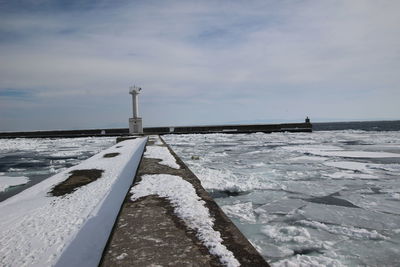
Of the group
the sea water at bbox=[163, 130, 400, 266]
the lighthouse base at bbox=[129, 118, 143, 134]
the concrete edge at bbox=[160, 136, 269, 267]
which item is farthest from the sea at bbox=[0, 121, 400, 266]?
the lighthouse base at bbox=[129, 118, 143, 134]

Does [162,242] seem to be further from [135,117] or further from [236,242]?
[135,117]

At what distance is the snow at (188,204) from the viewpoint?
1995 millimetres

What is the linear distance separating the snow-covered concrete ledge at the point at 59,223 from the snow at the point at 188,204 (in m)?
0.57

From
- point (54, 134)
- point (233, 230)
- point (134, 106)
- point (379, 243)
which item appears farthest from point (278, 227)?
point (54, 134)

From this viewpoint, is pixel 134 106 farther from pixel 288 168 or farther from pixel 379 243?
pixel 379 243

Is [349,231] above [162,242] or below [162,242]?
below

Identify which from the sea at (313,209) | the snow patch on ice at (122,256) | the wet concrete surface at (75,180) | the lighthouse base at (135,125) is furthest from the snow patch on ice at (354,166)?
the lighthouse base at (135,125)

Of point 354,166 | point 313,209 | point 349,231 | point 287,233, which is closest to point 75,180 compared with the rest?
point 287,233

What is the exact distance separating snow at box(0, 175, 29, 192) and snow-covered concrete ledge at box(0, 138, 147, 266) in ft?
4.41

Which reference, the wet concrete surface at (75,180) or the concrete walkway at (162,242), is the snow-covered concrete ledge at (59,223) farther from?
the concrete walkway at (162,242)

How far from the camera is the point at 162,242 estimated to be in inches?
84.9

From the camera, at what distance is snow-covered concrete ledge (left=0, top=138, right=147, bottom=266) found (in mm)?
2645

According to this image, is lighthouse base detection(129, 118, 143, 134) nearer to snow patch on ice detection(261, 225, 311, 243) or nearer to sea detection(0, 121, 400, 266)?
sea detection(0, 121, 400, 266)

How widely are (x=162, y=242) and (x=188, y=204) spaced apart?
952mm
